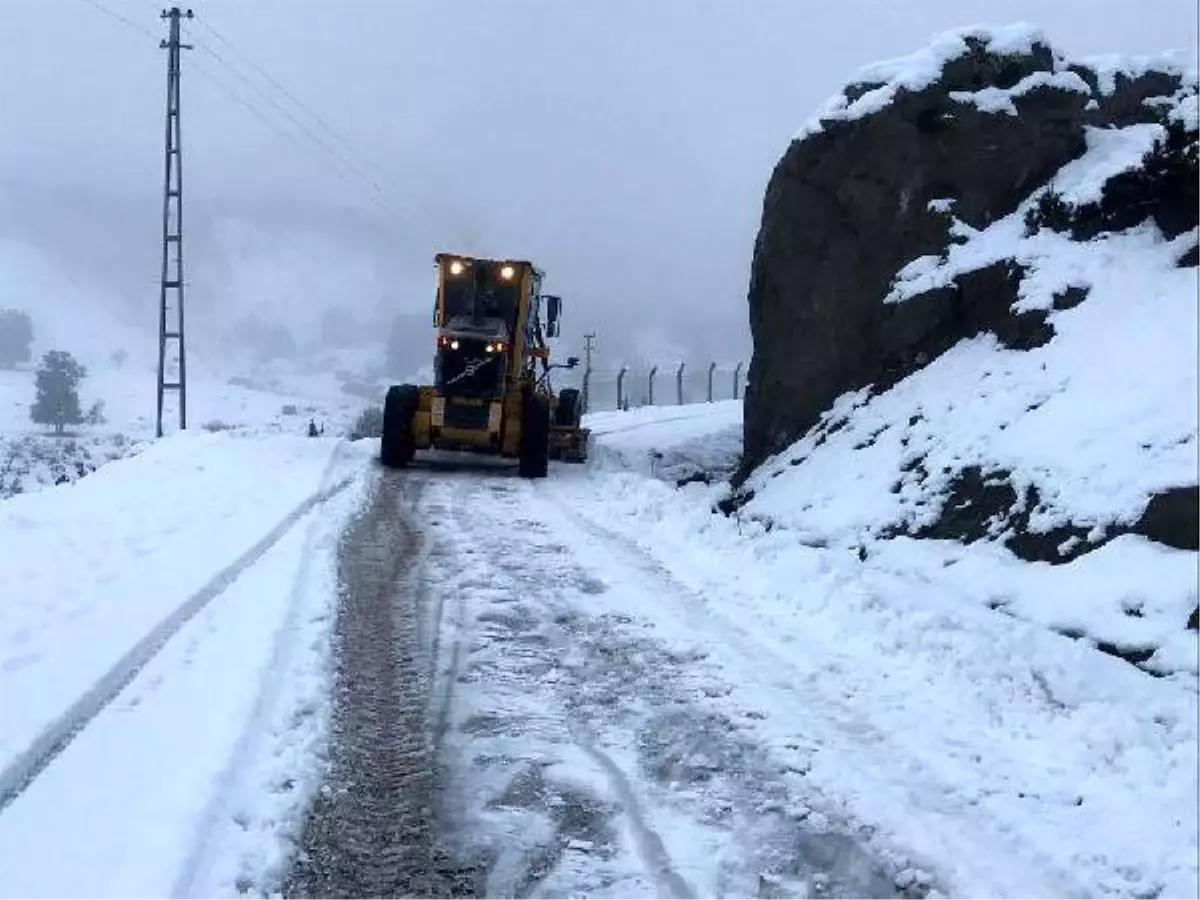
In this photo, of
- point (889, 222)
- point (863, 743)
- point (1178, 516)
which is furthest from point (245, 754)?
point (889, 222)

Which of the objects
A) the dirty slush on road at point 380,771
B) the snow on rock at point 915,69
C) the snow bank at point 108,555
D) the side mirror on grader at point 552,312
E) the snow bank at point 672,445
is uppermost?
the snow on rock at point 915,69

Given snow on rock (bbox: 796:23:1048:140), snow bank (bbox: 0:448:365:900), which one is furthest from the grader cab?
snow bank (bbox: 0:448:365:900)

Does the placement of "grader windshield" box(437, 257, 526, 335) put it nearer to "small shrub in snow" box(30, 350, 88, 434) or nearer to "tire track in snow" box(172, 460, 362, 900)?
"tire track in snow" box(172, 460, 362, 900)

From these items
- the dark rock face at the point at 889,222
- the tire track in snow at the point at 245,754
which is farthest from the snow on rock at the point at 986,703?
the dark rock face at the point at 889,222

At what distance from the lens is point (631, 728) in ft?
18.4

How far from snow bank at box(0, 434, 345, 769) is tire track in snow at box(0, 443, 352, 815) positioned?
5 centimetres

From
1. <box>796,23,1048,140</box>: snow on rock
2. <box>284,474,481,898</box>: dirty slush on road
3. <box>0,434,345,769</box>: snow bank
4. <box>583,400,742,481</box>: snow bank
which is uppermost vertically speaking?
<box>796,23,1048,140</box>: snow on rock

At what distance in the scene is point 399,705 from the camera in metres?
5.92

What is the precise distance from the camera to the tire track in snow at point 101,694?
482cm

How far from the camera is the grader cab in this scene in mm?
18297

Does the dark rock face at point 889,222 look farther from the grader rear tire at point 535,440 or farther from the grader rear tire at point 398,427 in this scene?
the grader rear tire at point 398,427

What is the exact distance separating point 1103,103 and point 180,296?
22.6 metres

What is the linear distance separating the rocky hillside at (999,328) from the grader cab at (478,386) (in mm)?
4159

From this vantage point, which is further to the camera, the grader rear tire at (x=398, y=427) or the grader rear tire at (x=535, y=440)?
the grader rear tire at (x=398, y=427)
